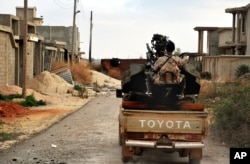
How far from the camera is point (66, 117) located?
18.2 meters

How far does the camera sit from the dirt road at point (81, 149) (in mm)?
9883

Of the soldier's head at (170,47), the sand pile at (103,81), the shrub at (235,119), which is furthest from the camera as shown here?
the sand pile at (103,81)

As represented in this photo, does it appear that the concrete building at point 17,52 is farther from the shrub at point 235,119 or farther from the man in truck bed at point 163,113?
the man in truck bed at point 163,113

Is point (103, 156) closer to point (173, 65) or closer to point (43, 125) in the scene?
point (173, 65)

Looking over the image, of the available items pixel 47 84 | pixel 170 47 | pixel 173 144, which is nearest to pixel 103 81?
pixel 47 84

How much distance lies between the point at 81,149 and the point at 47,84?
20.9 metres

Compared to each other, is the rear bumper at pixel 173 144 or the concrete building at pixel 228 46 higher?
the concrete building at pixel 228 46

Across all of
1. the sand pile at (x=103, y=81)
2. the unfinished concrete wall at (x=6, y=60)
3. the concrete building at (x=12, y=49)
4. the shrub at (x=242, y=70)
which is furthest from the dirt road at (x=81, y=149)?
the sand pile at (x=103, y=81)

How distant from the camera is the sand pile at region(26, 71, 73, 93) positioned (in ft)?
101

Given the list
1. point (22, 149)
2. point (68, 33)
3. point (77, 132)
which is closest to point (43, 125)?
point (77, 132)

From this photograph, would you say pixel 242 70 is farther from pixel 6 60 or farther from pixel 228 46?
pixel 6 60

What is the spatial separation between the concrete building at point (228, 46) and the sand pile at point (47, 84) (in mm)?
10604

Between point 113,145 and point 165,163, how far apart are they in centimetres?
233

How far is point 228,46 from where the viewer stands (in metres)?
49.2
